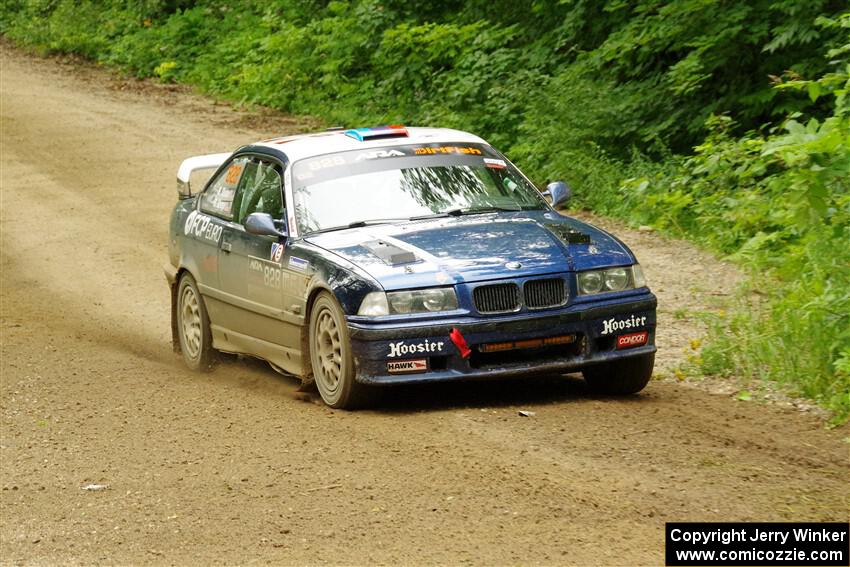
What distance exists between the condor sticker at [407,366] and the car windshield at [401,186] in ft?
4.46

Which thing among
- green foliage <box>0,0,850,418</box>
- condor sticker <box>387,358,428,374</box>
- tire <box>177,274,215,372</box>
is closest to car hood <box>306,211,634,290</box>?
condor sticker <box>387,358,428,374</box>

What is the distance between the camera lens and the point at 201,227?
1039 cm

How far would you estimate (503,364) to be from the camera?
26.2 feet

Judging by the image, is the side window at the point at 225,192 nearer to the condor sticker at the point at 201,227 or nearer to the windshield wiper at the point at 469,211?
the condor sticker at the point at 201,227

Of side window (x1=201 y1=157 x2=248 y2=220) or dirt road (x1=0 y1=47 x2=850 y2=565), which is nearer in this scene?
dirt road (x1=0 y1=47 x2=850 y2=565)

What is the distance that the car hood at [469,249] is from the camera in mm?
7938

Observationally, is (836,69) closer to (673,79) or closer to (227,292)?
(673,79)

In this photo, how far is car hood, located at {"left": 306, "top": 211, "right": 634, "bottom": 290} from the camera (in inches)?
313

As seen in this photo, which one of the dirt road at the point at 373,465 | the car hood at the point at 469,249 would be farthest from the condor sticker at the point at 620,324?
the dirt road at the point at 373,465

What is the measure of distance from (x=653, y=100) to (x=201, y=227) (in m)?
8.09

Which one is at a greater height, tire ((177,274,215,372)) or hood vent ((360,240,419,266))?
hood vent ((360,240,419,266))

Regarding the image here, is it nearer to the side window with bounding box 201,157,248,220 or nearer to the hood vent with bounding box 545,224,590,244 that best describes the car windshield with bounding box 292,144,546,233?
the hood vent with bounding box 545,224,590,244

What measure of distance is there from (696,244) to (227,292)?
561cm

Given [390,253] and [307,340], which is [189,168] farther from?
[390,253]
